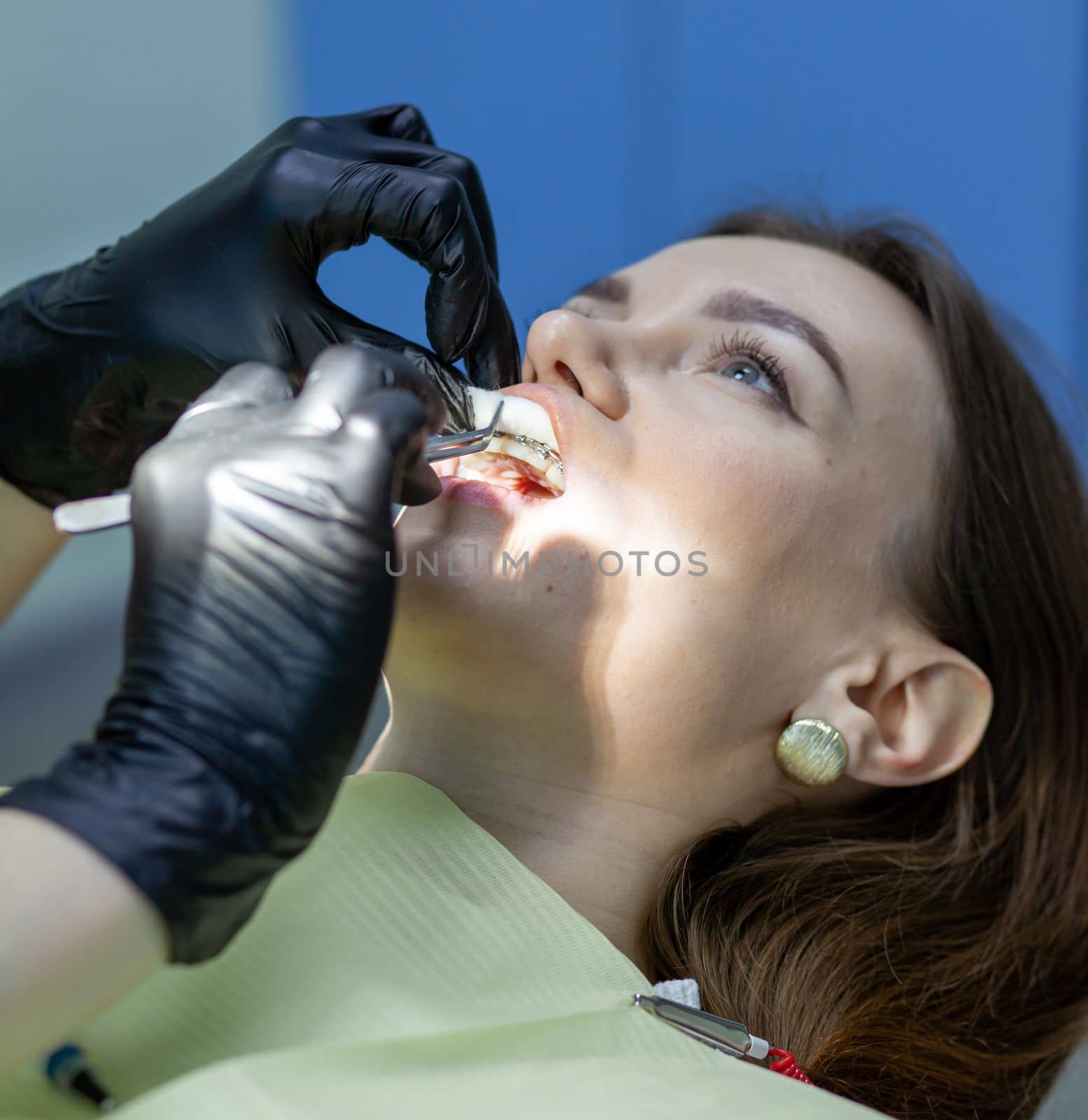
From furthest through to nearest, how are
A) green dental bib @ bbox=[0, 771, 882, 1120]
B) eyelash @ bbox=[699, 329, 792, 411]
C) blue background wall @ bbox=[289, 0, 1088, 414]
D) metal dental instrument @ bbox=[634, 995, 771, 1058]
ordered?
1. blue background wall @ bbox=[289, 0, 1088, 414]
2. eyelash @ bbox=[699, 329, 792, 411]
3. metal dental instrument @ bbox=[634, 995, 771, 1058]
4. green dental bib @ bbox=[0, 771, 882, 1120]

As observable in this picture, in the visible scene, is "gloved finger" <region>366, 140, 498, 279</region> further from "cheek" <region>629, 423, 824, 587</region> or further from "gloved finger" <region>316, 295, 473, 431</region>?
"cheek" <region>629, 423, 824, 587</region>

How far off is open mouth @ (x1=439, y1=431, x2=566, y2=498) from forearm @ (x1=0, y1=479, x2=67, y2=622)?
573mm

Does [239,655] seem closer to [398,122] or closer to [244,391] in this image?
[244,391]

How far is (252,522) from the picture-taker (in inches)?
30.8

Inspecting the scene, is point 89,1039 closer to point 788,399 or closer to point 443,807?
point 443,807

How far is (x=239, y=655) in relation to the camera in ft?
2.46

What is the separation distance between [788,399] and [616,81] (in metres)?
1.09

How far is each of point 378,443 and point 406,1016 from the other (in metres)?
0.42

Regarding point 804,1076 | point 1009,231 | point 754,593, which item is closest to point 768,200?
point 1009,231

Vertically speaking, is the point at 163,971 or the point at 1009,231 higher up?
the point at 1009,231

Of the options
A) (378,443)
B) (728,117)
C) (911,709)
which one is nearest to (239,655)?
(378,443)

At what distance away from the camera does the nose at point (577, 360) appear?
3.51 ft

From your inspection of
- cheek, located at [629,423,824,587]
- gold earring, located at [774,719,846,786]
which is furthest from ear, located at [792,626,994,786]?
cheek, located at [629,423,824,587]

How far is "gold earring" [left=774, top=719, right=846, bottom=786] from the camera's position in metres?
1.14
